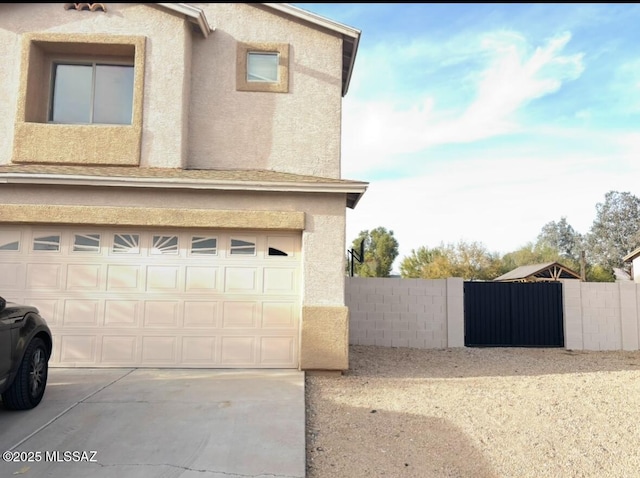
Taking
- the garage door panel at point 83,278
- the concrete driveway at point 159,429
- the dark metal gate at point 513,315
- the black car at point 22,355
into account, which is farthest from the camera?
the dark metal gate at point 513,315

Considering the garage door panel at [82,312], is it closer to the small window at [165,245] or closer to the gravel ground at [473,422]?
the small window at [165,245]

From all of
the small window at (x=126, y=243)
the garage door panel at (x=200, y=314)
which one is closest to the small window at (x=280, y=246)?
the garage door panel at (x=200, y=314)

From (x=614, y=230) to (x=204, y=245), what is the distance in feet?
186

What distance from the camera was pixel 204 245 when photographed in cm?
830

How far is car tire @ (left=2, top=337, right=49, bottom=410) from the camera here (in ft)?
18.3

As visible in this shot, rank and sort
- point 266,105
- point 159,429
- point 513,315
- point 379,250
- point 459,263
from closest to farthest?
1. point 159,429
2. point 266,105
3. point 513,315
4. point 459,263
5. point 379,250

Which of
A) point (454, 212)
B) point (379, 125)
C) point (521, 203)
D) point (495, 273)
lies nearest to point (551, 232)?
point (521, 203)

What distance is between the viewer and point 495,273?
41812 mm

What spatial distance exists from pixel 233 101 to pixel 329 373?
17.5 feet

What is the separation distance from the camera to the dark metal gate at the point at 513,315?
462 inches

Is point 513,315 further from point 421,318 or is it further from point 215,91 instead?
point 215,91

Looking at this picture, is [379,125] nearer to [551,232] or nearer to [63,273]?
[63,273]

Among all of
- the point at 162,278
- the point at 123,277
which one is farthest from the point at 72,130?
the point at 162,278

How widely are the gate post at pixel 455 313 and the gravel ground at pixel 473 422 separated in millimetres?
2306
